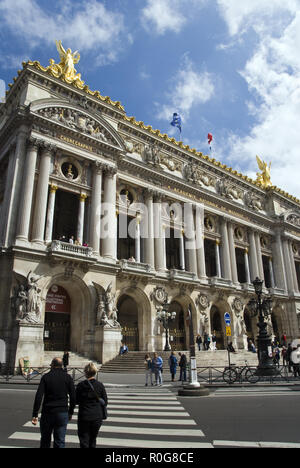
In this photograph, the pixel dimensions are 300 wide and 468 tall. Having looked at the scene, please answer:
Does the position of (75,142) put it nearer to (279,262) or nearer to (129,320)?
(129,320)

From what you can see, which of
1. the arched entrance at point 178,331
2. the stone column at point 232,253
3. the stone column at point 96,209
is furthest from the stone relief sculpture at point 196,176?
the arched entrance at point 178,331

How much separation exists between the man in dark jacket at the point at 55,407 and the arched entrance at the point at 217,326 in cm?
3431

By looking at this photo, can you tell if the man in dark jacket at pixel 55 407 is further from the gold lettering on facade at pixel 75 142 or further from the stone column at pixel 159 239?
the stone column at pixel 159 239

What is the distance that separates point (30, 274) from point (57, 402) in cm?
1975

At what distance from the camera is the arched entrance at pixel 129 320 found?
31344mm

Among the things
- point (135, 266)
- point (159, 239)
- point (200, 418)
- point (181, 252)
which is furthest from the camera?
point (181, 252)

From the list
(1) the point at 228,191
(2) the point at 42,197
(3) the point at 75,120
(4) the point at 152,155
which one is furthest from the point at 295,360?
(1) the point at 228,191

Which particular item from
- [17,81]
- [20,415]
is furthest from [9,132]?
[20,415]

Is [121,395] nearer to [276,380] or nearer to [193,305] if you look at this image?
[276,380]

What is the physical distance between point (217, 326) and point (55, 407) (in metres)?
36.5

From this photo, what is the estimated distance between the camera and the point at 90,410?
5324 millimetres

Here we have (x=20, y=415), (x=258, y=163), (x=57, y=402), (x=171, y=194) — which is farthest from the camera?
(x=258, y=163)

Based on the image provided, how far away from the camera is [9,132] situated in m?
30.0

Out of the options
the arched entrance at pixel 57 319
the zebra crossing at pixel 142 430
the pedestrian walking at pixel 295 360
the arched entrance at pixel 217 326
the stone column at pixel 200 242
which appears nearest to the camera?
the zebra crossing at pixel 142 430
